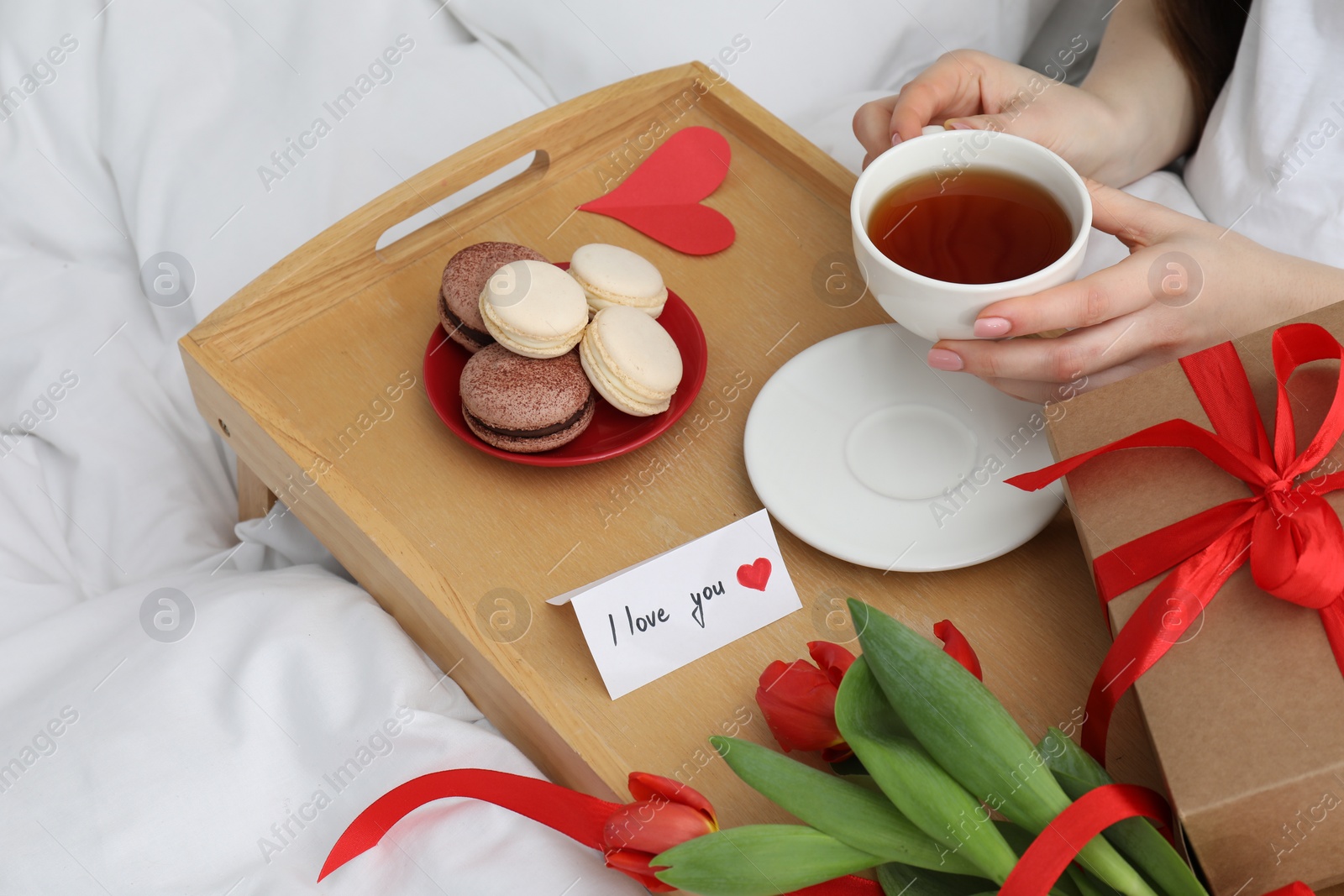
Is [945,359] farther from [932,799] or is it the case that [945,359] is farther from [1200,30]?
[1200,30]

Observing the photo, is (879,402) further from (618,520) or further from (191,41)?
(191,41)

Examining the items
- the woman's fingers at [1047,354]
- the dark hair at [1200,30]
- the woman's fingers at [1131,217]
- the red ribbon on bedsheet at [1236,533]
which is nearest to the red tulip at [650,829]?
the red ribbon on bedsheet at [1236,533]

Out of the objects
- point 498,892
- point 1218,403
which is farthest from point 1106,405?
point 498,892

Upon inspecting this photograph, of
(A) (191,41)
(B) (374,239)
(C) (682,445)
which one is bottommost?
(C) (682,445)

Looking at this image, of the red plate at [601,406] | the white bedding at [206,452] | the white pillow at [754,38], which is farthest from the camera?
the white pillow at [754,38]

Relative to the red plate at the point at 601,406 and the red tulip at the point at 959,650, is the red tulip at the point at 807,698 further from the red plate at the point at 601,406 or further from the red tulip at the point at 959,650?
the red plate at the point at 601,406

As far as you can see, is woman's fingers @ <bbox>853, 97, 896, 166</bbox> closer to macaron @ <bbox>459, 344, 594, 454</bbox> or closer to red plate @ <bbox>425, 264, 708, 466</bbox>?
red plate @ <bbox>425, 264, 708, 466</bbox>

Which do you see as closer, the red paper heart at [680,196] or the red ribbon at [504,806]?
the red ribbon at [504,806]
